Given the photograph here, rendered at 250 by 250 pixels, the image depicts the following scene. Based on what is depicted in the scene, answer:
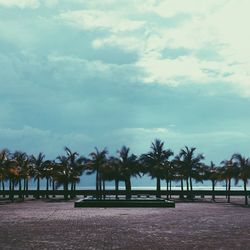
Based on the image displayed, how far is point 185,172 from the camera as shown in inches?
3007

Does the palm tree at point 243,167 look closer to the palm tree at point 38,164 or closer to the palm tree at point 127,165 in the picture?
the palm tree at point 127,165

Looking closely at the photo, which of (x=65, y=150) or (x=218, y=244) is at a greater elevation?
(x=65, y=150)

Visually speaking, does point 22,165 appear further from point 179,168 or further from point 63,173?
point 179,168

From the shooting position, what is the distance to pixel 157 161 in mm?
74875

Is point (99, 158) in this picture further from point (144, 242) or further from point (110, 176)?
point (144, 242)

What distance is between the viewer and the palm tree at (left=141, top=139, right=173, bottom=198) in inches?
2872

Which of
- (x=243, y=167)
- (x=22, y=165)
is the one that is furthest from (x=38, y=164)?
(x=243, y=167)

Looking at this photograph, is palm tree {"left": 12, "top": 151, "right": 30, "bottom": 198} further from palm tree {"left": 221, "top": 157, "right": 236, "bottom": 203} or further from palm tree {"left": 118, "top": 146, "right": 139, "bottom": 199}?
palm tree {"left": 221, "top": 157, "right": 236, "bottom": 203}

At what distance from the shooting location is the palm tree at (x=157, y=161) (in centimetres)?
7294

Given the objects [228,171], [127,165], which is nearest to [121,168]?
[127,165]

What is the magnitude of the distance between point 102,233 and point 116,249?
5466 mm

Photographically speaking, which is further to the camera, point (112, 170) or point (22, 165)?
point (22, 165)

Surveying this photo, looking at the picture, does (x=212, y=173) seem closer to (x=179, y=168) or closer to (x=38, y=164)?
(x=179, y=168)

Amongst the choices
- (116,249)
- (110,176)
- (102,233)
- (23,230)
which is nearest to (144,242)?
(116,249)
